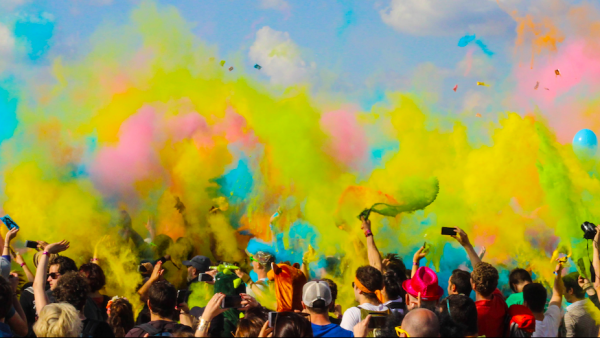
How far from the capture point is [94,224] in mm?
9227

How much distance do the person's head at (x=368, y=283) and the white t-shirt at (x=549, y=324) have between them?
133cm

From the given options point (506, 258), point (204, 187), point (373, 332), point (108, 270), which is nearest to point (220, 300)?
point (373, 332)

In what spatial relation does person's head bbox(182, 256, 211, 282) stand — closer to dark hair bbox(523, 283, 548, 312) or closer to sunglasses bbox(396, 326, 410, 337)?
sunglasses bbox(396, 326, 410, 337)

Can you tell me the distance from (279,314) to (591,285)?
349 cm

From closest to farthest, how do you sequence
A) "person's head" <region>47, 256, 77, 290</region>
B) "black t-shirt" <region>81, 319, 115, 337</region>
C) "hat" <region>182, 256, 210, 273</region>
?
1. "black t-shirt" <region>81, 319, 115, 337</region>
2. "person's head" <region>47, 256, 77, 290</region>
3. "hat" <region>182, 256, 210, 273</region>

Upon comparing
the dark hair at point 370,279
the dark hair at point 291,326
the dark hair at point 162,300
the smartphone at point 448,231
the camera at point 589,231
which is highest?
the camera at point 589,231

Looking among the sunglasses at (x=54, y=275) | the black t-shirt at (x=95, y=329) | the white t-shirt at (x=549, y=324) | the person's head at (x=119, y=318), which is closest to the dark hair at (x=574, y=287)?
the white t-shirt at (x=549, y=324)

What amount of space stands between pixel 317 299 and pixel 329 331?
0.79 feet

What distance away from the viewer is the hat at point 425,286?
14.2 feet

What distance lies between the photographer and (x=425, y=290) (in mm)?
4332

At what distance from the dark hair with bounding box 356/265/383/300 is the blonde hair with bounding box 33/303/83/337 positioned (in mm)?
2200

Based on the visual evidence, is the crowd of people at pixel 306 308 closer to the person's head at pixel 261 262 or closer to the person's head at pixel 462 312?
the person's head at pixel 462 312

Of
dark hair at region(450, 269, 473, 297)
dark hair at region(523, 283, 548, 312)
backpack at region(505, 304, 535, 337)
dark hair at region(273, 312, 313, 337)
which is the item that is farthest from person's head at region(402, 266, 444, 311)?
dark hair at region(273, 312, 313, 337)

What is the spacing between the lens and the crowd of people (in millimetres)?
3438
